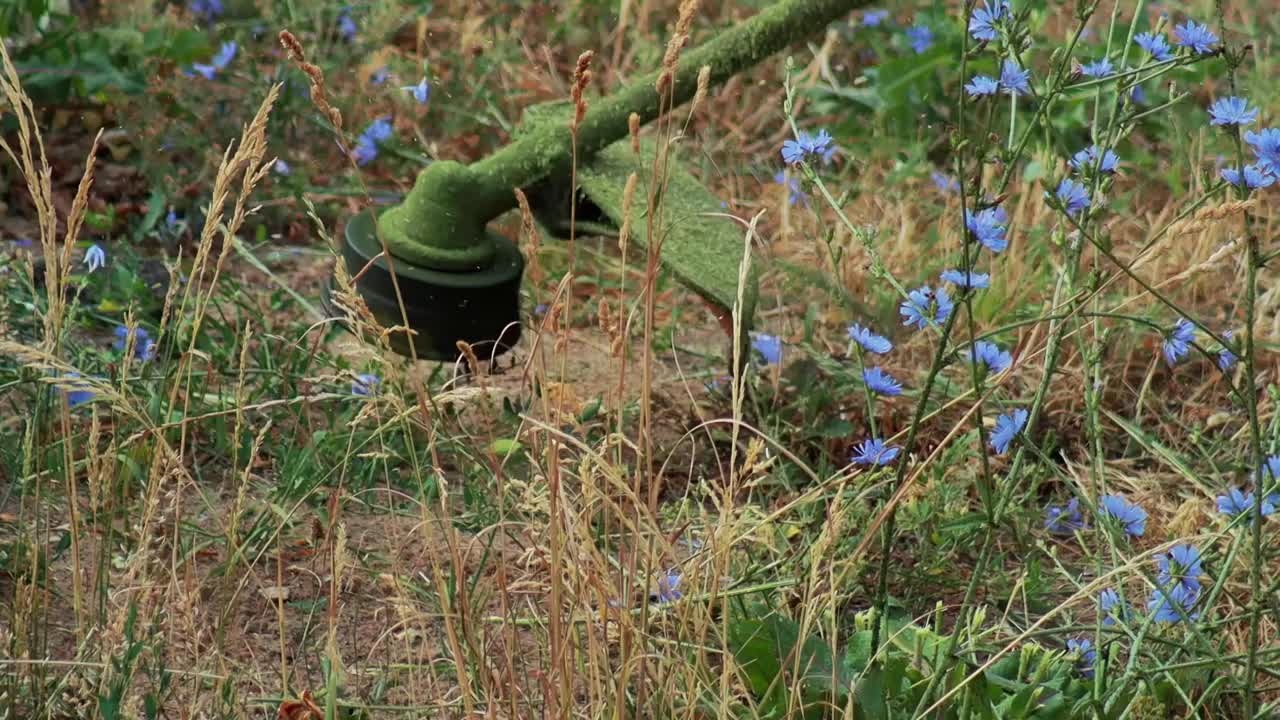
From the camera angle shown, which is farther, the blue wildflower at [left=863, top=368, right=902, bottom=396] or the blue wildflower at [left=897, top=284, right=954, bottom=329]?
the blue wildflower at [left=863, top=368, right=902, bottom=396]

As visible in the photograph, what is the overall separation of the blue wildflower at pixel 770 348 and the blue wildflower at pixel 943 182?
85cm

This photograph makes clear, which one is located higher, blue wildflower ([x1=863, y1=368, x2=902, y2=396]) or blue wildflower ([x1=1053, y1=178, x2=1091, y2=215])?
blue wildflower ([x1=1053, y1=178, x2=1091, y2=215])

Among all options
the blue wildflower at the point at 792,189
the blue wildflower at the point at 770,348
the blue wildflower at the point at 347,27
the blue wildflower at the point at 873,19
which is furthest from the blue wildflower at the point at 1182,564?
the blue wildflower at the point at 347,27

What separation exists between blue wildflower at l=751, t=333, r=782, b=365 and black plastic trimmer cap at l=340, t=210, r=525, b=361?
405 mm

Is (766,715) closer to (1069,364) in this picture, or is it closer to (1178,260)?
(1069,364)

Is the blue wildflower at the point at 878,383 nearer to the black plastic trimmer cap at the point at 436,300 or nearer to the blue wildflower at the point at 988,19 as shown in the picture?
the blue wildflower at the point at 988,19

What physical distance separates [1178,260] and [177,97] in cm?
224

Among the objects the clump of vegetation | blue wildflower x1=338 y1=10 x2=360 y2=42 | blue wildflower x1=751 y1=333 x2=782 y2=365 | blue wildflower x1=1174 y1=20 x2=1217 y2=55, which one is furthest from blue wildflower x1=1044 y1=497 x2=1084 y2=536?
blue wildflower x1=338 y1=10 x2=360 y2=42

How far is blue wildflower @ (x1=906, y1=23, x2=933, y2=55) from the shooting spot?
11.8 ft

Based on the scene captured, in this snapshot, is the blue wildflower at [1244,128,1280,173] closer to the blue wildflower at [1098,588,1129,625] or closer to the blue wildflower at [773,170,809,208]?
the blue wildflower at [1098,588,1129,625]

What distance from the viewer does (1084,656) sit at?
1748mm

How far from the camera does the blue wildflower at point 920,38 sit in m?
3.59

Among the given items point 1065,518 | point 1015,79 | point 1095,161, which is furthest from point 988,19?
point 1065,518

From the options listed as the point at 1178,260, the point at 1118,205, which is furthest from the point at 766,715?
the point at 1118,205
